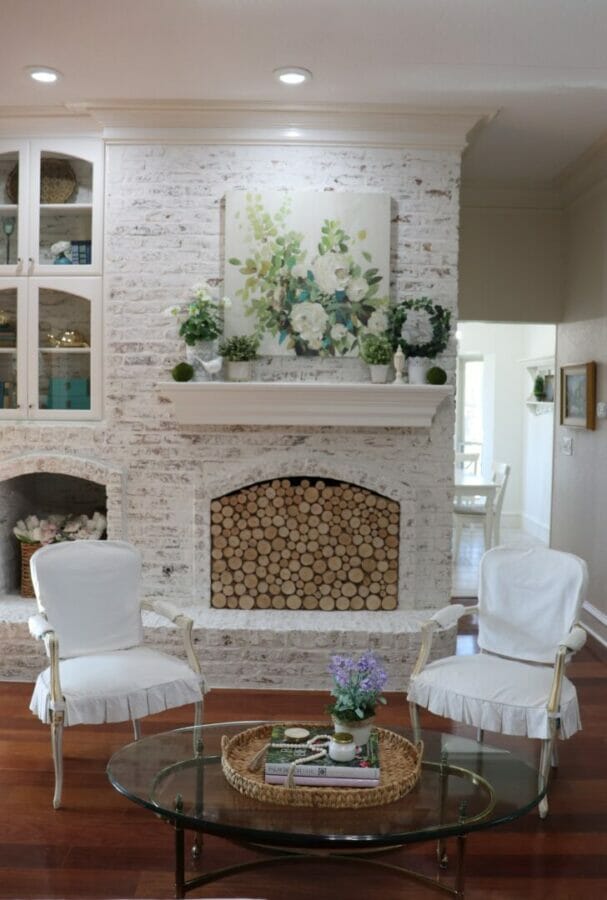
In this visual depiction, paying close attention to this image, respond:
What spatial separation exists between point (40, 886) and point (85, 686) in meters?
0.72

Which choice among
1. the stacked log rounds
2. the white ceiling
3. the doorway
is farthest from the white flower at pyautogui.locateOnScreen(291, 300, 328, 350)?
the doorway

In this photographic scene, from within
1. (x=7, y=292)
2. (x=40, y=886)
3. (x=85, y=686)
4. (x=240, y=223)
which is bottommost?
(x=40, y=886)

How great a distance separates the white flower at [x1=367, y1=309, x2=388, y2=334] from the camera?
4.88 m

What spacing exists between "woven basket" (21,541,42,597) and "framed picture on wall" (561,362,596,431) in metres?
3.48

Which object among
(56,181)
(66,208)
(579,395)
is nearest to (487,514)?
(579,395)

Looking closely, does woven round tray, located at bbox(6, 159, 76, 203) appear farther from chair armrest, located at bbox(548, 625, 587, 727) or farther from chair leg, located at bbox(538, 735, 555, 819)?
chair leg, located at bbox(538, 735, 555, 819)

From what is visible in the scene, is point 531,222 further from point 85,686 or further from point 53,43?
point 85,686

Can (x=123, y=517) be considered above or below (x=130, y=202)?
below

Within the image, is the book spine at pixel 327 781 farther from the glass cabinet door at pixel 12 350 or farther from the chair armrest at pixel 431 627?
the glass cabinet door at pixel 12 350

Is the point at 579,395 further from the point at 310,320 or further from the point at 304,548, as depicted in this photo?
the point at 304,548

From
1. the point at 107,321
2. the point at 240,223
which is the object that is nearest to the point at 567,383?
the point at 240,223

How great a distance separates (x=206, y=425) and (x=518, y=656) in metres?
2.09

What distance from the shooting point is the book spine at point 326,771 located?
2.57 metres

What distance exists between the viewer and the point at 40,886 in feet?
9.12
